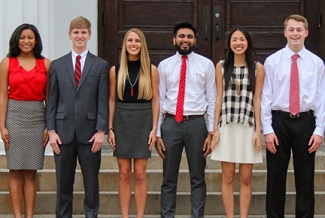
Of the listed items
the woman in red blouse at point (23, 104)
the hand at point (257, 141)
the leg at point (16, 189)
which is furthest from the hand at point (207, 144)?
the leg at point (16, 189)

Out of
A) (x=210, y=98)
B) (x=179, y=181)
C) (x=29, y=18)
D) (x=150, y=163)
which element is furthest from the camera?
(x=29, y=18)

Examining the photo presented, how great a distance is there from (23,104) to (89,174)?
2.74 feet

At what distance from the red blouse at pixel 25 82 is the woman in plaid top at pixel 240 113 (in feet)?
5.08

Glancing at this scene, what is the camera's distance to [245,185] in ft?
A: 20.2

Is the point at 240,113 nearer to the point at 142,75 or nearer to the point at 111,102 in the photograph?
the point at 142,75

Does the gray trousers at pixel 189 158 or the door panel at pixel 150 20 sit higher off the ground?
the door panel at pixel 150 20

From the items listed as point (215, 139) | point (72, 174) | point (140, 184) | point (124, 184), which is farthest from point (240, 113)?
point (72, 174)

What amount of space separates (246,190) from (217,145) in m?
0.46

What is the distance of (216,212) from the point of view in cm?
687

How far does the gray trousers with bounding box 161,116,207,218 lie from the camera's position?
245 inches

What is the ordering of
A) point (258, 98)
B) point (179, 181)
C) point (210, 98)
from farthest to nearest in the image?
1. point (179, 181)
2. point (210, 98)
3. point (258, 98)

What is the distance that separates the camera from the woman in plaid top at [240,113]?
607 cm

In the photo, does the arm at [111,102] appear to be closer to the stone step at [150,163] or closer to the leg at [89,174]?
the leg at [89,174]

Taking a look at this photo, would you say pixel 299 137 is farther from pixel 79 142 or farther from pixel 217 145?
pixel 79 142
